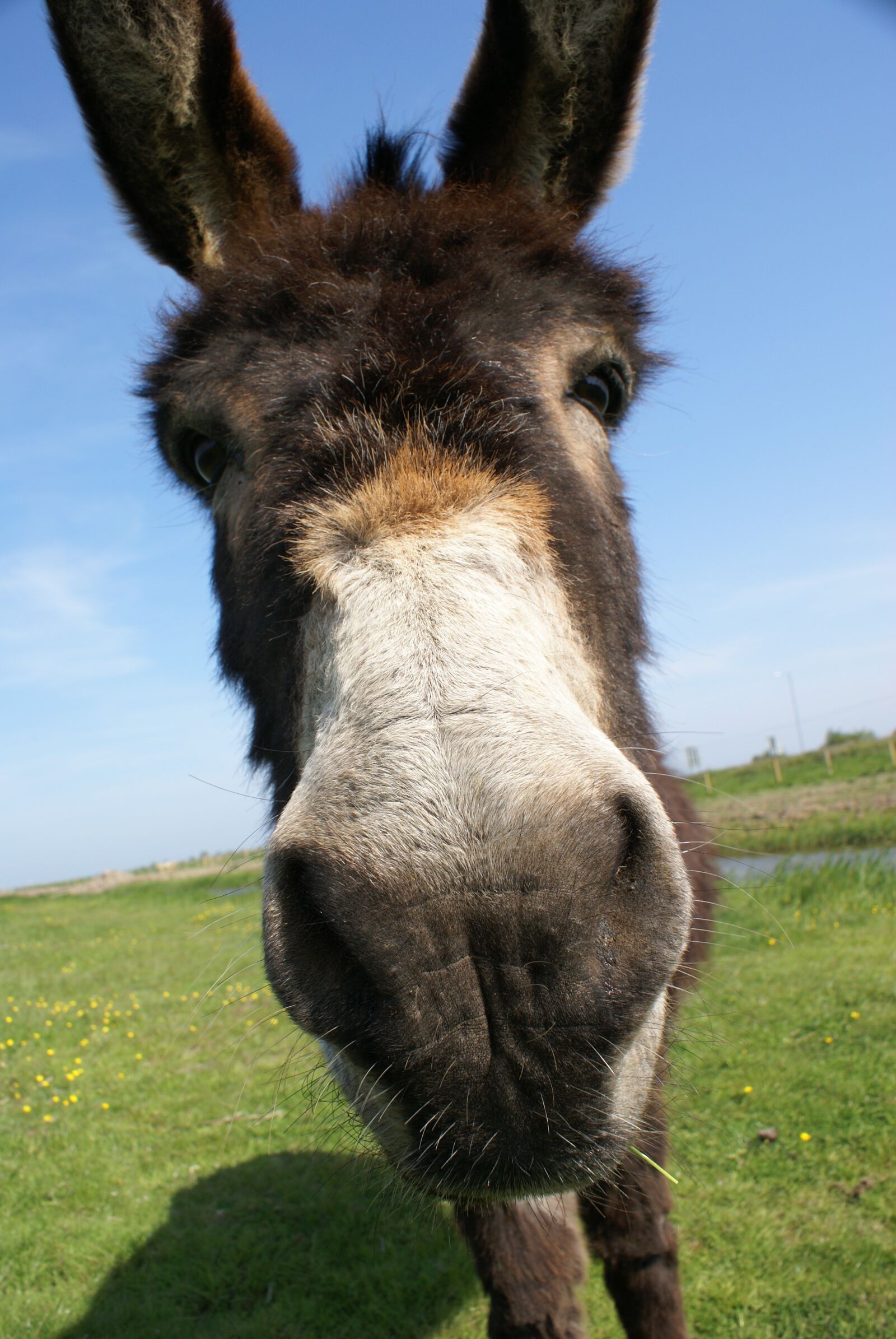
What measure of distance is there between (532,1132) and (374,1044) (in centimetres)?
30

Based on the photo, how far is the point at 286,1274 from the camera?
14.7 ft

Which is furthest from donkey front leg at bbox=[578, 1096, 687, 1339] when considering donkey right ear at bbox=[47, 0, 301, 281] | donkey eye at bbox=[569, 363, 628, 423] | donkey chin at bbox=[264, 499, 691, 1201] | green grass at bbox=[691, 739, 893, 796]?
green grass at bbox=[691, 739, 893, 796]

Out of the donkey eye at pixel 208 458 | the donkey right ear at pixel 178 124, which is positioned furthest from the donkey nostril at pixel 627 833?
the donkey right ear at pixel 178 124

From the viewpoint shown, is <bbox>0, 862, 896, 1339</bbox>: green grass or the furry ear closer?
A: the furry ear

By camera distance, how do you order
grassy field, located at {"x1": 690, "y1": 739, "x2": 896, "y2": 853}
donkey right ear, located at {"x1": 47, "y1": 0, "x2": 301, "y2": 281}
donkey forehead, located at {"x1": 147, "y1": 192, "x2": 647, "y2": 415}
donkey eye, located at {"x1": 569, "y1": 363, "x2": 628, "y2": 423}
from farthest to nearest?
grassy field, located at {"x1": 690, "y1": 739, "x2": 896, "y2": 853}
donkey right ear, located at {"x1": 47, "y1": 0, "x2": 301, "y2": 281}
donkey eye, located at {"x1": 569, "y1": 363, "x2": 628, "y2": 423}
donkey forehead, located at {"x1": 147, "y1": 192, "x2": 647, "y2": 415}

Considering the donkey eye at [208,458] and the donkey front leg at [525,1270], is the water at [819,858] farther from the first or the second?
the donkey eye at [208,458]

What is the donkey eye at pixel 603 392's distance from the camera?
2559mm

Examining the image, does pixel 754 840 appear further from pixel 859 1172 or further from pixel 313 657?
pixel 313 657

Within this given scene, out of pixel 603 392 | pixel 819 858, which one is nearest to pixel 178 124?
pixel 603 392

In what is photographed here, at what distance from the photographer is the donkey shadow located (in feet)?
13.4

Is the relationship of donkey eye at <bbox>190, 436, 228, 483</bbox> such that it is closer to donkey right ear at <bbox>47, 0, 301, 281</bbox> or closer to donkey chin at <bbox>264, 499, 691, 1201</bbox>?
donkey right ear at <bbox>47, 0, 301, 281</bbox>

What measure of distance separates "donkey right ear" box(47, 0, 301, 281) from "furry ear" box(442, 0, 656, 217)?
778 millimetres

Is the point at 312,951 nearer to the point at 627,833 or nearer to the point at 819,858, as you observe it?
the point at 627,833

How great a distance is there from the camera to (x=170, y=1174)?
585cm
